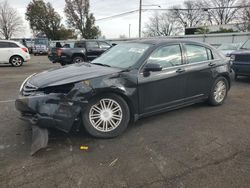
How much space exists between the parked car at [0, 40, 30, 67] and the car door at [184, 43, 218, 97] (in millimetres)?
12726

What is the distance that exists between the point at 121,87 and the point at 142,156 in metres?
1.16

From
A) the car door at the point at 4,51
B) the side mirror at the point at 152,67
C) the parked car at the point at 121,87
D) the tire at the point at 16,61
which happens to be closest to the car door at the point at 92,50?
the tire at the point at 16,61

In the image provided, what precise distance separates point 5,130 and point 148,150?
249 centimetres

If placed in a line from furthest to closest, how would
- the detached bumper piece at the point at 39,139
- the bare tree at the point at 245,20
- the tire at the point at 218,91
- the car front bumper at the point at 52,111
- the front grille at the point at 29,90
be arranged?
the bare tree at the point at 245,20
the tire at the point at 218,91
the front grille at the point at 29,90
the car front bumper at the point at 52,111
the detached bumper piece at the point at 39,139

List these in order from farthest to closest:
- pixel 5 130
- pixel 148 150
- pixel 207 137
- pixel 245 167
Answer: pixel 5 130 < pixel 207 137 < pixel 148 150 < pixel 245 167

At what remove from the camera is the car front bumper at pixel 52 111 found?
3492mm

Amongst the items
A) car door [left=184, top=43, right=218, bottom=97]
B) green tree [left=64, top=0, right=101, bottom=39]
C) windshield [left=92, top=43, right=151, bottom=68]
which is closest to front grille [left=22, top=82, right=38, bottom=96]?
windshield [left=92, top=43, right=151, bottom=68]

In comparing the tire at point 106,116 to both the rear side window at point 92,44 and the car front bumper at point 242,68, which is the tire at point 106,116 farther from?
the rear side window at point 92,44

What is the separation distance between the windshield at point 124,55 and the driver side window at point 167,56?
8.4 inches

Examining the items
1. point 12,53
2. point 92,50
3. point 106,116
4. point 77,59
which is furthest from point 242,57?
point 12,53

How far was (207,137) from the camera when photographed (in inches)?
155

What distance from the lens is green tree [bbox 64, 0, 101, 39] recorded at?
57750 millimetres

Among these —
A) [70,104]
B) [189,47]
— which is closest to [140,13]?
[189,47]

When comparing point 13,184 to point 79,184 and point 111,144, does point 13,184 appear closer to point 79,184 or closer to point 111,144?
point 79,184
